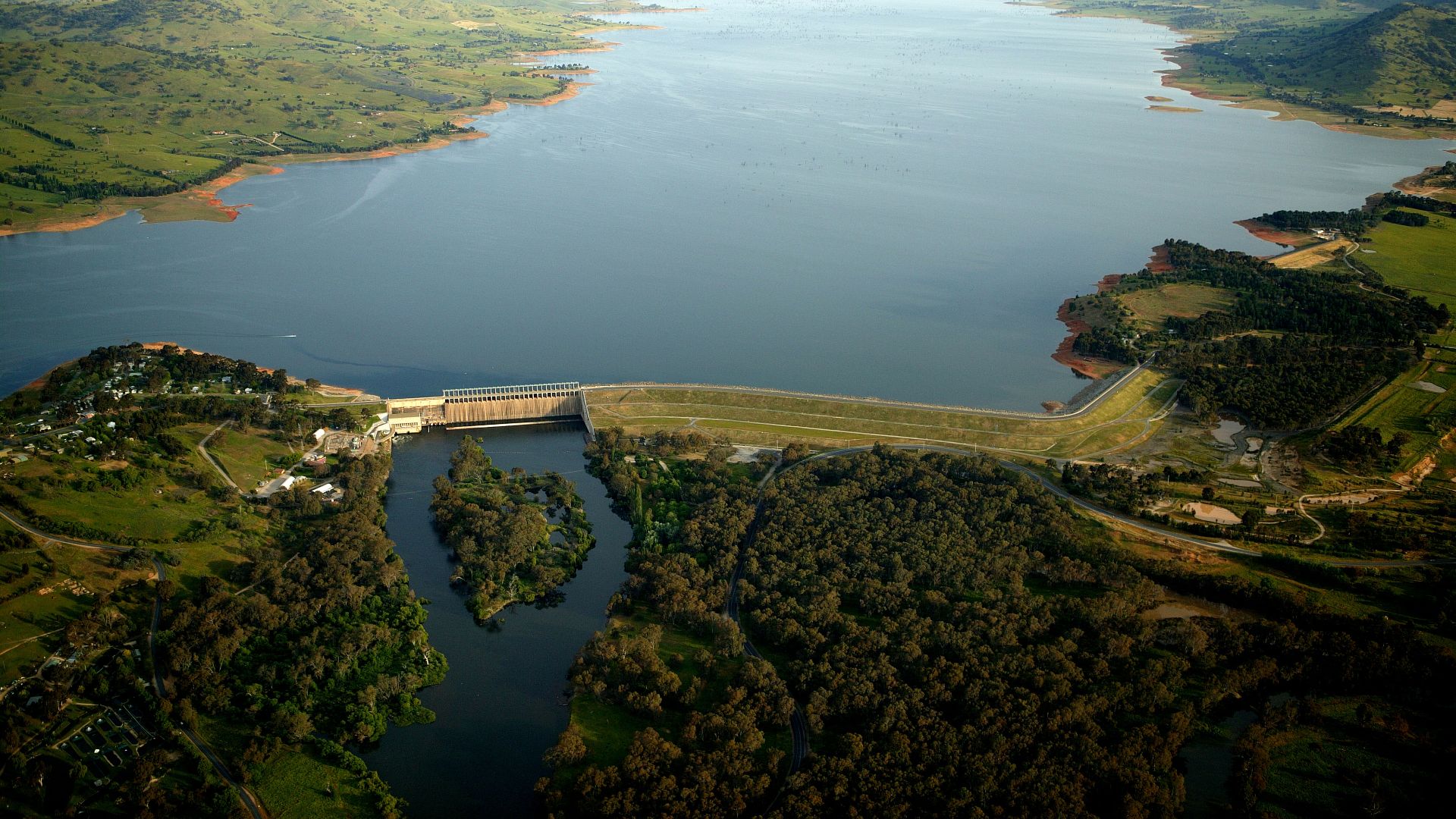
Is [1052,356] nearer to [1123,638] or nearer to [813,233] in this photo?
[813,233]

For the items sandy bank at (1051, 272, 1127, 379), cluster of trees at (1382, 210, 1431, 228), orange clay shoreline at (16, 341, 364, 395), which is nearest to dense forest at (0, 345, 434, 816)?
orange clay shoreline at (16, 341, 364, 395)

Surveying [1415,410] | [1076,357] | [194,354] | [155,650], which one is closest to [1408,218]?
[1415,410]

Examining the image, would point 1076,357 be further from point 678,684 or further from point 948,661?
point 678,684

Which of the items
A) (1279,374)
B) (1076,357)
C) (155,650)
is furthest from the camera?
(1076,357)

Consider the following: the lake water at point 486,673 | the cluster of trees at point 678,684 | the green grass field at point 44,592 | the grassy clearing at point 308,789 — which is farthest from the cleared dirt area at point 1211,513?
the green grass field at point 44,592

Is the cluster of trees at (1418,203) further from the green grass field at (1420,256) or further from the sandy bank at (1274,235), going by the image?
the sandy bank at (1274,235)

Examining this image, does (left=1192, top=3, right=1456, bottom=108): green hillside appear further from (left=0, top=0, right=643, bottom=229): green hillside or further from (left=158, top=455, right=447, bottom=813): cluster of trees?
(left=158, top=455, right=447, bottom=813): cluster of trees
